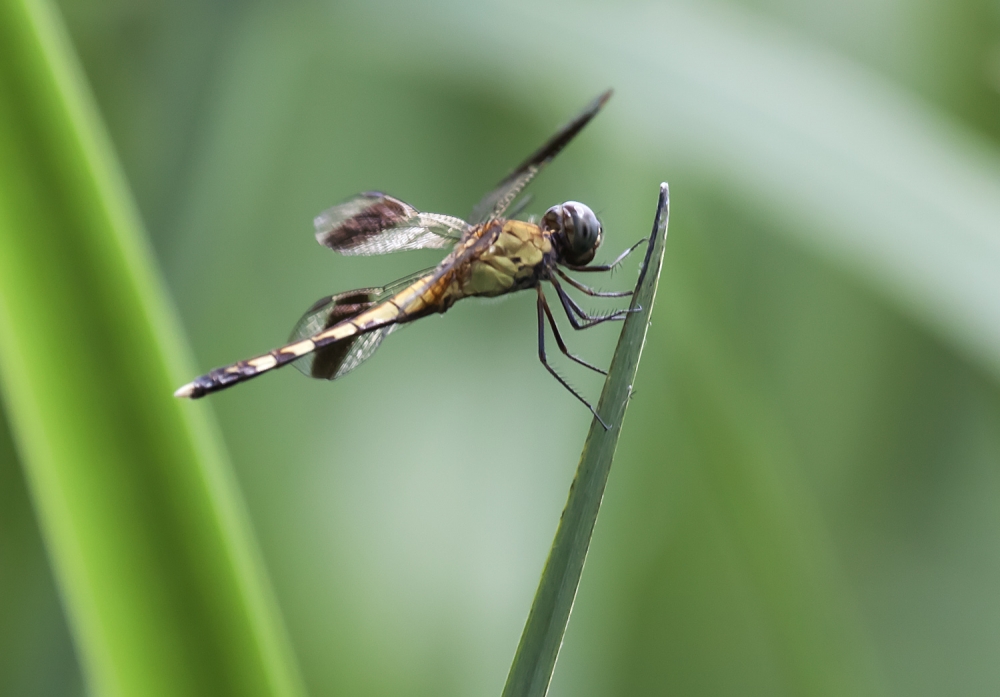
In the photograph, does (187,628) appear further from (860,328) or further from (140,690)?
(860,328)

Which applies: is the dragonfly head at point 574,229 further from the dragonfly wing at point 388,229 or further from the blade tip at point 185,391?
the blade tip at point 185,391

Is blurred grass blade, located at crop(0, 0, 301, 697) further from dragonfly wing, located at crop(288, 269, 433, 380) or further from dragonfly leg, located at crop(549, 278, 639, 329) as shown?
dragonfly leg, located at crop(549, 278, 639, 329)

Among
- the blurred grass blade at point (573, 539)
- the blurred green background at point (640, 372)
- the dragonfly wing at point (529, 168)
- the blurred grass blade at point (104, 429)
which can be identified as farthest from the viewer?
the blurred green background at point (640, 372)

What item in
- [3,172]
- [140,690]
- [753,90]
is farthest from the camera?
[753,90]

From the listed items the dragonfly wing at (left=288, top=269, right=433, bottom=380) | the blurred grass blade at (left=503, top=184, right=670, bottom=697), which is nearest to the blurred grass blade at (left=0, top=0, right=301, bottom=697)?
the blurred grass blade at (left=503, top=184, right=670, bottom=697)

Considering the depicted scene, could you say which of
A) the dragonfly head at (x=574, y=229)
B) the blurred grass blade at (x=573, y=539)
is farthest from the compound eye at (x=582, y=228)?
the blurred grass blade at (x=573, y=539)

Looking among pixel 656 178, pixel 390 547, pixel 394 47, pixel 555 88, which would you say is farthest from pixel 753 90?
pixel 390 547
